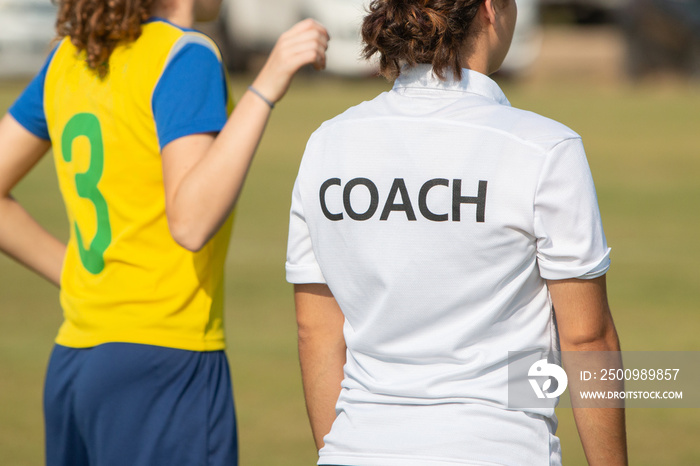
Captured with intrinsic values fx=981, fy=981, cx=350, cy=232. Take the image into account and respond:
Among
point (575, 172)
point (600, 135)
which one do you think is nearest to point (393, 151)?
point (575, 172)

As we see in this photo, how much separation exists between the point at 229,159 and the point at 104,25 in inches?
22.1

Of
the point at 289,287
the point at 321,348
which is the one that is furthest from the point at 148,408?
the point at 289,287

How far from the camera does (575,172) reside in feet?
6.09

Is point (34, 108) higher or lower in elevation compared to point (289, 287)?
higher

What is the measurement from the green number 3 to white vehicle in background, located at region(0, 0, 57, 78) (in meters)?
17.6

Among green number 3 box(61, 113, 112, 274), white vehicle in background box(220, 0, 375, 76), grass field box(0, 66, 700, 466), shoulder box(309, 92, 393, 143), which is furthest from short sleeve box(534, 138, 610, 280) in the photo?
white vehicle in background box(220, 0, 375, 76)

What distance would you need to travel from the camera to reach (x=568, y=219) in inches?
73.0

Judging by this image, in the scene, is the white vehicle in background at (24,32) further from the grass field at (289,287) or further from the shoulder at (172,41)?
the shoulder at (172,41)

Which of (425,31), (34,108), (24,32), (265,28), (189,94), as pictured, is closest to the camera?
(425,31)

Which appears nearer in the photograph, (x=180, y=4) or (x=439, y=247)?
(x=439, y=247)

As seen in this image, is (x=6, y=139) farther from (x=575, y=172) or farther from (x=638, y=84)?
(x=638, y=84)

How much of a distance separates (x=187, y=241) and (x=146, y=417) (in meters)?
0.49

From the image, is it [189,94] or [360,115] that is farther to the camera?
[189,94]

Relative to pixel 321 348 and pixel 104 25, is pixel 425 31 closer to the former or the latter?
pixel 321 348
